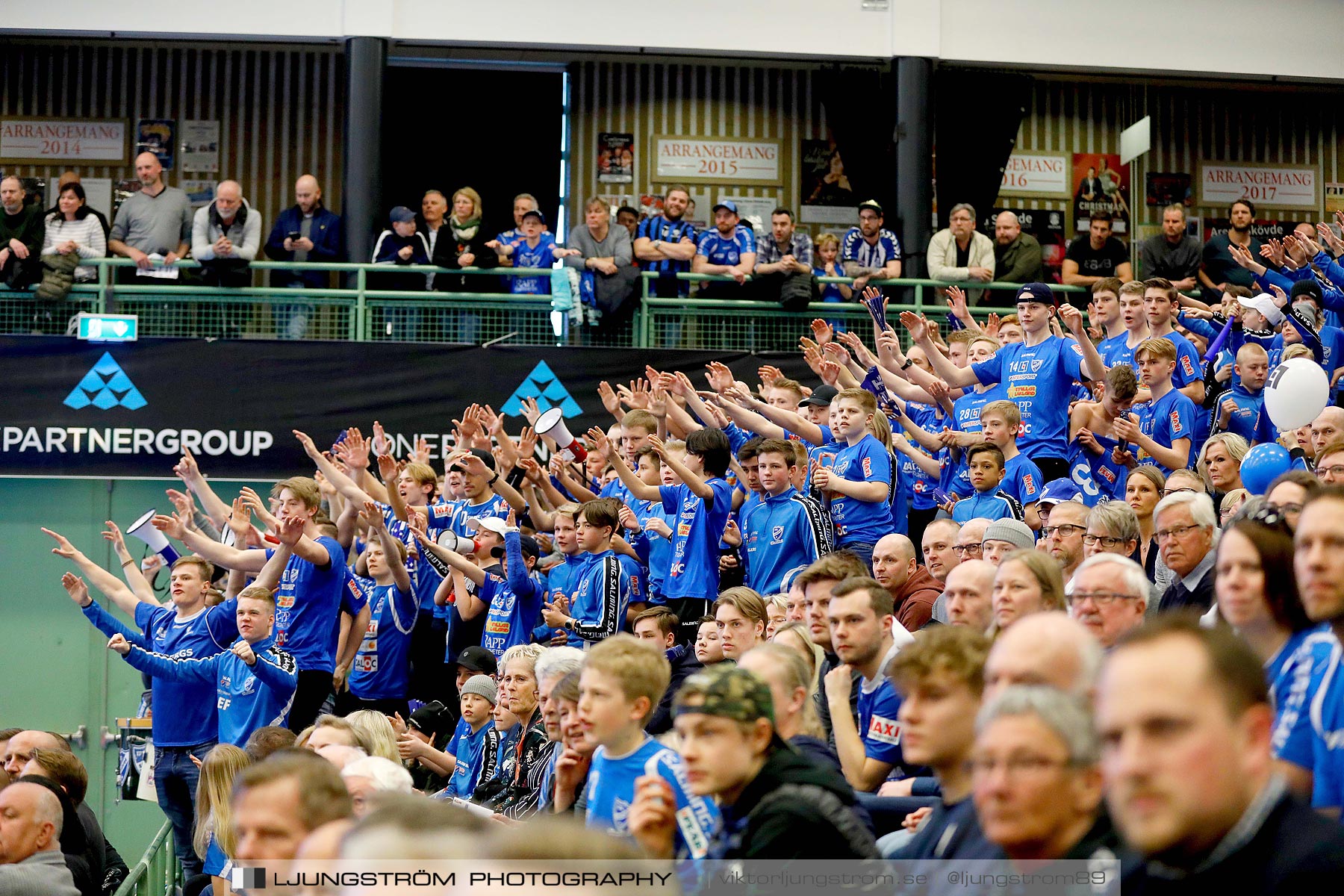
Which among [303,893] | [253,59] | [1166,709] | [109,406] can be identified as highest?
[253,59]

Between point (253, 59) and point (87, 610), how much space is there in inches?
375

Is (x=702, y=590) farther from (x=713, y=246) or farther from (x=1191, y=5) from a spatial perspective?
(x=1191, y=5)

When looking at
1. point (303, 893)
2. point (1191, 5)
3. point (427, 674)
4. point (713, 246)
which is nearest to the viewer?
point (303, 893)

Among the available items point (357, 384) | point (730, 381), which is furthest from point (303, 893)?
point (357, 384)

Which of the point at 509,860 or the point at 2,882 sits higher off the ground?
the point at 509,860

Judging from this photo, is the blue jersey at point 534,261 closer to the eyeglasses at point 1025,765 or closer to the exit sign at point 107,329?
the exit sign at point 107,329

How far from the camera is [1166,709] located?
2236mm

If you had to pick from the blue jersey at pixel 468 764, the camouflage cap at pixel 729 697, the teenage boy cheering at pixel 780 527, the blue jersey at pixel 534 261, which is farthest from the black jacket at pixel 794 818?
the blue jersey at pixel 534 261

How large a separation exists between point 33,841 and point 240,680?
7.52 feet

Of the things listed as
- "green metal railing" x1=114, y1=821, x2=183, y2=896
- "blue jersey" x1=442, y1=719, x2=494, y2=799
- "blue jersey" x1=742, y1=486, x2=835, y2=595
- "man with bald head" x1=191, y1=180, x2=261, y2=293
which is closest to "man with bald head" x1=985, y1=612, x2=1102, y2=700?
"blue jersey" x1=442, y1=719, x2=494, y2=799

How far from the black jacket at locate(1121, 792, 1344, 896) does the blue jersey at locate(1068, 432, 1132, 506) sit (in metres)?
6.61

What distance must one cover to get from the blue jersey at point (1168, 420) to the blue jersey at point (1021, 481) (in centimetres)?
85

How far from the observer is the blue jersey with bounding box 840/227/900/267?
13.7 m

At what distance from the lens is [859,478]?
8.70 m
